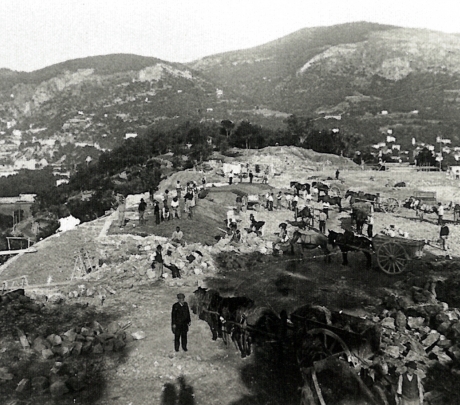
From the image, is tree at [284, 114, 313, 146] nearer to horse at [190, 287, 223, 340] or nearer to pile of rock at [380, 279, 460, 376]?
pile of rock at [380, 279, 460, 376]

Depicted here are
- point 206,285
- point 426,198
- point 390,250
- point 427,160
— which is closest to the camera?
point 390,250

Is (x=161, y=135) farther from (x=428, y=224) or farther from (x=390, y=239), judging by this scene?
(x=390, y=239)

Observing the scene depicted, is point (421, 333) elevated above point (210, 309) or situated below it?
below

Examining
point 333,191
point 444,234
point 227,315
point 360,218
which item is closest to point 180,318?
point 227,315

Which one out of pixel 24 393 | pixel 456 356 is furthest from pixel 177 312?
pixel 456 356

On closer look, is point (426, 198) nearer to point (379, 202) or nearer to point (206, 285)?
point (379, 202)

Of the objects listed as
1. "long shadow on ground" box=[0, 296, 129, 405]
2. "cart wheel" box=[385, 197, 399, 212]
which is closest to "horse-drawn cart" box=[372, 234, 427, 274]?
"long shadow on ground" box=[0, 296, 129, 405]

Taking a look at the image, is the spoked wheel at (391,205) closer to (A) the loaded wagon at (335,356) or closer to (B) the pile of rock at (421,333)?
(B) the pile of rock at (421,333)

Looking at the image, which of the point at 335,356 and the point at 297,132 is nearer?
the point at 335,356
